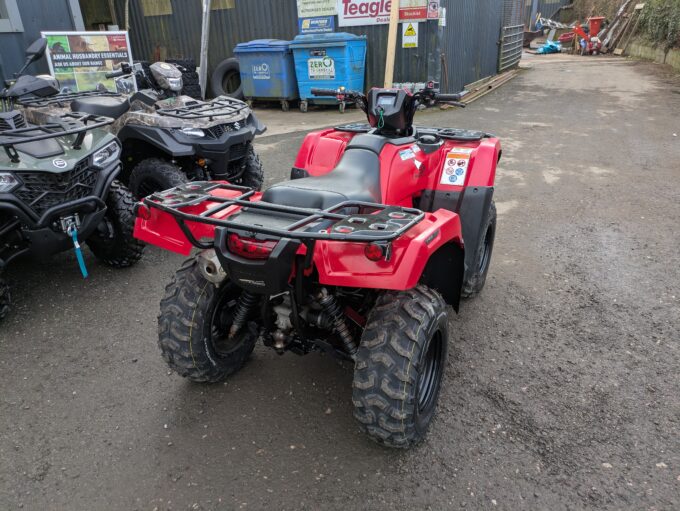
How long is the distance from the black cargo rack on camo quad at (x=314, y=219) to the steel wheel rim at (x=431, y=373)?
74cm

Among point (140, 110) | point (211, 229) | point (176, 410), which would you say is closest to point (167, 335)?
point (176, 410)

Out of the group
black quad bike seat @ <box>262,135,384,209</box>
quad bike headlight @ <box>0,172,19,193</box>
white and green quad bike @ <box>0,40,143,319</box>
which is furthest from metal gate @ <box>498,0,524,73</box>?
quad bike headlight @ <box>0,172,19,193</box>

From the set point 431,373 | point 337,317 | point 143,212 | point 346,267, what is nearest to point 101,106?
point 143,212

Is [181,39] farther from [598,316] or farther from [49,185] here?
[598,316]

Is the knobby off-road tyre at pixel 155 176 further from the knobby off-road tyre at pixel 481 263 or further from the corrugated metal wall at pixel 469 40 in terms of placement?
the corrugated metal wall at pixel 469 40

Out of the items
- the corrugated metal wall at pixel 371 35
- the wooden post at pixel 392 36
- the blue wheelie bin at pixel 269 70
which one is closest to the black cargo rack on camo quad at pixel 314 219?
the wooden post at pixel 392 36

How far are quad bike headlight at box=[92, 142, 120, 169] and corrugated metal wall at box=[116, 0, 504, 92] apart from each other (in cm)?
769

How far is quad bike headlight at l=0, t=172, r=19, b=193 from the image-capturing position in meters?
3.27

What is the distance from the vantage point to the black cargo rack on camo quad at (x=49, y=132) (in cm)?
331

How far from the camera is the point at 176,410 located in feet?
8.84

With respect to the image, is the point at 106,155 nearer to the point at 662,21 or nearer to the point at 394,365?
the point at 394,365

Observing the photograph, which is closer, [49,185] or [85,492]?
[85,492]

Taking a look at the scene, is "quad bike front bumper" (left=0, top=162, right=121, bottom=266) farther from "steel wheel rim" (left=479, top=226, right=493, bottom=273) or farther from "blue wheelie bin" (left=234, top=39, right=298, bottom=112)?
"blue wheelie bin" (left=234, top=39, right=298, bottom=112)

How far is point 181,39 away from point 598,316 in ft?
42.0
